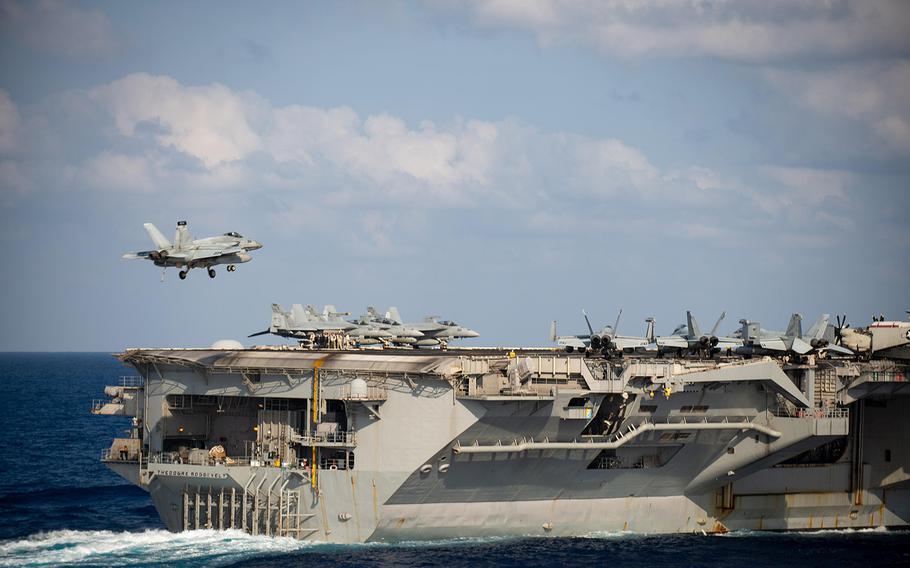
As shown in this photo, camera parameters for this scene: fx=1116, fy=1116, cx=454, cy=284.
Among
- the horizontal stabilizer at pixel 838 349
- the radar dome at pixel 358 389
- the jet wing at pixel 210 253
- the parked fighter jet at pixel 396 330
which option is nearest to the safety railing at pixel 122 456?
the jet wing at pixel 210 253

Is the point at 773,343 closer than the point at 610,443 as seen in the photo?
No

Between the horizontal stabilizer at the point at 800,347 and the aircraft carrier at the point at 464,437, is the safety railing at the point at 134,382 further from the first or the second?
the horizontal stabilizer at the point at 800,347

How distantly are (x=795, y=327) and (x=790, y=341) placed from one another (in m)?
2.08

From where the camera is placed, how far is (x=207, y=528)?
4109 cm

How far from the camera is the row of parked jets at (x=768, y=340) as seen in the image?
1916 inches

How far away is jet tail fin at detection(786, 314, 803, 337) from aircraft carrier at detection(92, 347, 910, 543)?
417cm

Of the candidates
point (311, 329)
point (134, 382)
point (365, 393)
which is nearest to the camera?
point (365, 393)

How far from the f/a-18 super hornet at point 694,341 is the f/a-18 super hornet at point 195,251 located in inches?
766

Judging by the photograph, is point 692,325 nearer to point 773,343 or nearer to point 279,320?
point 773,343

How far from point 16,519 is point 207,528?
13283mm

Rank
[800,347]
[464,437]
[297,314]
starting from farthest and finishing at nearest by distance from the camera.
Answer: [297,314]
[800,347]
[464,437]

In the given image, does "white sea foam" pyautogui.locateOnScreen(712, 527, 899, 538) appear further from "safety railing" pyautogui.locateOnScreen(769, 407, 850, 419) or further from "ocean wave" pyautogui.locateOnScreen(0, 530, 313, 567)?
"ocean wave" pyautogui.locateOnScreen(0, 530, 313, 567)

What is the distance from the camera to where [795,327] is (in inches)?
2016

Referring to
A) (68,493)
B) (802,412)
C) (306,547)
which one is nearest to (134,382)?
(306,547)
